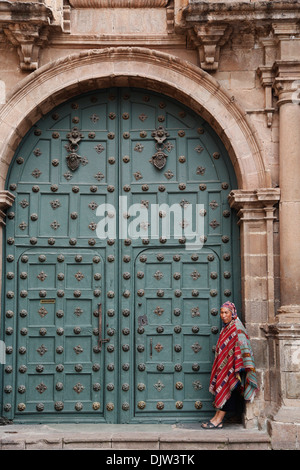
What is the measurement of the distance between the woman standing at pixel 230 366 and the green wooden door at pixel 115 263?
34 centimetres

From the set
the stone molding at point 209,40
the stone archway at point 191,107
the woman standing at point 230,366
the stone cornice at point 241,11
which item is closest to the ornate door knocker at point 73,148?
the stone archway at point 191,107

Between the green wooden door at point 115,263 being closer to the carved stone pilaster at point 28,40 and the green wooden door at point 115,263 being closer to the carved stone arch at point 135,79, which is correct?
the carved stone arch at point 135,79

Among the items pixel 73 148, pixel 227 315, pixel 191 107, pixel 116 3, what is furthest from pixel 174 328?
pixel 116 3

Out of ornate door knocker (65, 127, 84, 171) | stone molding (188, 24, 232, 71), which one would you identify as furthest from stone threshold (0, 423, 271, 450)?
stone molding (188, 24, 232, 71)

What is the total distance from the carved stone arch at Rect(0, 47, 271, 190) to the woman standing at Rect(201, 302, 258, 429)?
1.41 metres

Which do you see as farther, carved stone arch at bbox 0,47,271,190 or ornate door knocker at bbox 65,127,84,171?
ornate door knocker at bbox 65,127,84,171

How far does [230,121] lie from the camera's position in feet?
21.1

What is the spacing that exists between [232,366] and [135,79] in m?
3.05

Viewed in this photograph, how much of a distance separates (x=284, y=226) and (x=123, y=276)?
1684 millimetres

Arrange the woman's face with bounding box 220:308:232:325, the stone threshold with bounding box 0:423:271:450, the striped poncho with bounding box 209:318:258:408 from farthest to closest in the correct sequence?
the woman's face with bounding box 220:308:232:325 < the striped poncho with bounding box 209:318:258:408 < the stone threshold with bounding box 0:423:271:450

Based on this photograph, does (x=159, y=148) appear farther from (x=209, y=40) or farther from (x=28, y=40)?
(x=28, y=40)

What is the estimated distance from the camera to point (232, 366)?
5914 mm

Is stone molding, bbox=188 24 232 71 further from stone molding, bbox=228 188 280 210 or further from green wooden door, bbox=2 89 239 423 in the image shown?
stone molding, bbox=228 188 280 210

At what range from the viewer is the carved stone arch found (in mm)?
6406
